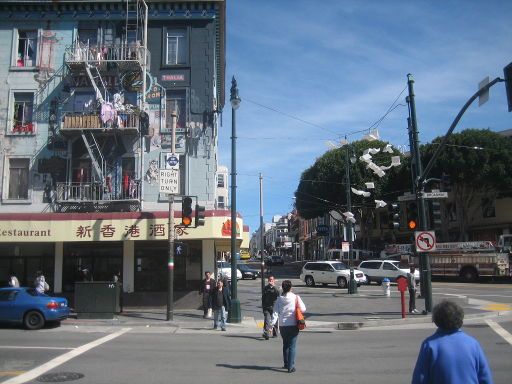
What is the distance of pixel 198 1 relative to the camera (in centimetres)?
2283

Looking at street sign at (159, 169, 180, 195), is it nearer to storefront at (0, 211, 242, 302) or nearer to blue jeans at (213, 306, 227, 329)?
storefront at (0, 211, 242, 302)

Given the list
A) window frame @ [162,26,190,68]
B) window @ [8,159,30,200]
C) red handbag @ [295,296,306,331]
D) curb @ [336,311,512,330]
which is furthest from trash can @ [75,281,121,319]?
red handbag @ [295,296,306,331]

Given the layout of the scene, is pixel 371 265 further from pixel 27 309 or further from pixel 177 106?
pixel 27 309

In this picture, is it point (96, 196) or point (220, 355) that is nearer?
point (220, 355)

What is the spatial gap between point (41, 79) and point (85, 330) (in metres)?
12.2

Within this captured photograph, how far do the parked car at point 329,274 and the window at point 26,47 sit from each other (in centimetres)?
2162

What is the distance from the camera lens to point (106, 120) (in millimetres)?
21266

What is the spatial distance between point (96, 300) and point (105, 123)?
7429 millimetres

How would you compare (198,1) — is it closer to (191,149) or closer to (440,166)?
(191,149)

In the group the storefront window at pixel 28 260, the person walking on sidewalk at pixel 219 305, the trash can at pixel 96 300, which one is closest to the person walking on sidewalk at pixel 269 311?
→ the person walking on sidewalk at pixel 219 305

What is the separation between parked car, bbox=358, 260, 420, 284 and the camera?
34469 mm

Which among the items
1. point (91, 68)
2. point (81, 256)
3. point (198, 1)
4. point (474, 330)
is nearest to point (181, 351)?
point (474, 330)

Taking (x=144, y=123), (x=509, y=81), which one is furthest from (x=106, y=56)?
(x=509, y=81)

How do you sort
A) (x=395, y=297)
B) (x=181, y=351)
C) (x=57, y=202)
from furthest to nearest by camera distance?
(x=395, y=297), (x=57, y=202), (x=181, y=351)
